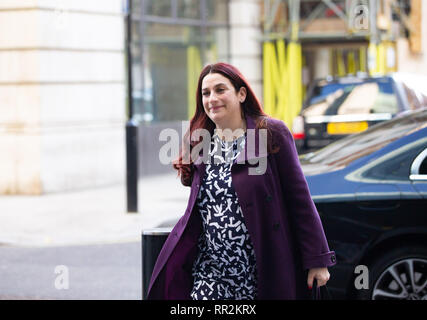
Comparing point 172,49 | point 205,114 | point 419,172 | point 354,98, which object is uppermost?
point 172,49

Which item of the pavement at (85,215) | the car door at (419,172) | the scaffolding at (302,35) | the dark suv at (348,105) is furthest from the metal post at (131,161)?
the scaffolding at (302,35)

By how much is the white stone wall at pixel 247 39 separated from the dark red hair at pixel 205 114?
15.9 m

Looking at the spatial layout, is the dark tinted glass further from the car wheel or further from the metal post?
the metal post

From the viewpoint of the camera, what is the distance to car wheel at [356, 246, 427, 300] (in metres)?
5.33

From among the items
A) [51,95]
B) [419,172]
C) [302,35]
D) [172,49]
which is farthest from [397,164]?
[302,35]

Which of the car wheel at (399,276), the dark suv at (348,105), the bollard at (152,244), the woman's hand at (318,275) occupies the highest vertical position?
the dark suv at (348,105)

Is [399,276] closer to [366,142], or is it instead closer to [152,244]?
[366,142]

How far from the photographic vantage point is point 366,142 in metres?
6.15

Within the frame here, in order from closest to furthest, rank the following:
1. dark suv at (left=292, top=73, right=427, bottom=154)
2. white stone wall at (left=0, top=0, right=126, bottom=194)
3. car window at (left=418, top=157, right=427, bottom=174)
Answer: car window at (left=418, top=157, right=427, bottom=174) → dark suv at (left=292, top=73, right=427, bottom=154) → white stone wall at (left=0, top=0, right=126, bottom=194)

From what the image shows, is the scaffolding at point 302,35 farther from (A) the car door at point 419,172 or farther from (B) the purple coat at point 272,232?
(B) the purple coat at point 272,232

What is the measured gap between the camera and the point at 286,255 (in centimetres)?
361

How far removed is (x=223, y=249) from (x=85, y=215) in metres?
8.27

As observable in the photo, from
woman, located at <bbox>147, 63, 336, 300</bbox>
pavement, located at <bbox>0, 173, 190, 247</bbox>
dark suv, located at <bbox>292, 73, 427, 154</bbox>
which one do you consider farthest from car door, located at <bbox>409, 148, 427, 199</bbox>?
dark suv, located at <bbox>292, 73, 427, 154</bbox>

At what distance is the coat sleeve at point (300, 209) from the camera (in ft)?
11.9
